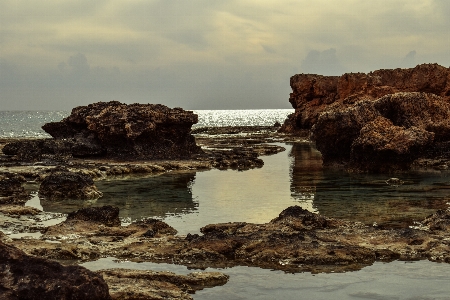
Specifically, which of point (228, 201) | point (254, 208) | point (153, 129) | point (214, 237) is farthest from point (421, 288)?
point (153, 129)

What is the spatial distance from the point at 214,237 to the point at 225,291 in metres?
3.33

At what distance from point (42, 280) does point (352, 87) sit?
73514 mm

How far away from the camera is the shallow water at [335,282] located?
36.5ft

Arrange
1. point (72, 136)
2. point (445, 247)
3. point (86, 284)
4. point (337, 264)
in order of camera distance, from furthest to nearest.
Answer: point (72, 136) → point (445, 247) → point (337, 264) → point (86, 284)

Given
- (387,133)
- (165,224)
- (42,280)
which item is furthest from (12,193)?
(387,133)

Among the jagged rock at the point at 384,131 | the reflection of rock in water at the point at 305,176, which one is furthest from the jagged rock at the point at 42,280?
A: the jagged rock at the point at 384,131

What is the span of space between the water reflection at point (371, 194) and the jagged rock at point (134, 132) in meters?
11.0

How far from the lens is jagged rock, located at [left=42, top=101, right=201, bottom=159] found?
41.6m

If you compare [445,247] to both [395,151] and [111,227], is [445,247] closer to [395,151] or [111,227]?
[111,227]

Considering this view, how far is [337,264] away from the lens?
13047 mm

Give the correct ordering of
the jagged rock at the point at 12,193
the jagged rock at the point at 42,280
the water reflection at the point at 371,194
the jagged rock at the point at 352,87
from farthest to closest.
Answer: the jagged rock at the point at 352,87, the jagged rock at the point at 12,193, the water reflection at the point at 371,194, the jagged rock at the point at 42,280

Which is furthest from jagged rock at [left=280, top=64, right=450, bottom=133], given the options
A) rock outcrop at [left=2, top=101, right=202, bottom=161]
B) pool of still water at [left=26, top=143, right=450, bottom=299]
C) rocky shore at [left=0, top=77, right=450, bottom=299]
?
pool of still water at [left=26, top=143, right=450, bottom=299]

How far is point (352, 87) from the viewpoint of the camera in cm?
7812

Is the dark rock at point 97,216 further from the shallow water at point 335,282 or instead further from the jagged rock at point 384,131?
the jagged rock at point 384,131
